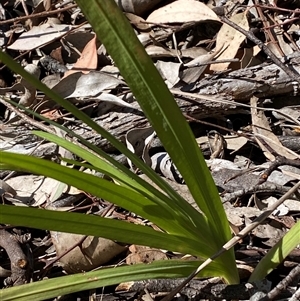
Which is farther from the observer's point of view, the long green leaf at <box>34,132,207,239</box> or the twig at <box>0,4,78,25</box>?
the twig at <box>0,4,78,25</box>

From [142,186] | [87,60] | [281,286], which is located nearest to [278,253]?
[281,286]

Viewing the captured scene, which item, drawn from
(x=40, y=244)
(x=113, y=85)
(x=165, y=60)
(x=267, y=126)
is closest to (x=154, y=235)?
(x=40, y=244)

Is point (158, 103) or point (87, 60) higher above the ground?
point (158, 103)

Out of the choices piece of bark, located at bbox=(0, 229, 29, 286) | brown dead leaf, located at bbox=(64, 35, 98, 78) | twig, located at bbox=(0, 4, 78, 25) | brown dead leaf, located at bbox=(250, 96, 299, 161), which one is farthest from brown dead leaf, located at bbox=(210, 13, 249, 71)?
piece of bark, located at bbox=(0, 229, 29, 286)

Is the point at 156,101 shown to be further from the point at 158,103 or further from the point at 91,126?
the point at 91,126

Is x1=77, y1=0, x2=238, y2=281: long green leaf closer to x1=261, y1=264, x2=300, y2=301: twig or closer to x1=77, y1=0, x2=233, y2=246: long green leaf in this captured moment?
x1=77, y1=0, x2=233, y2=246: long green leaf

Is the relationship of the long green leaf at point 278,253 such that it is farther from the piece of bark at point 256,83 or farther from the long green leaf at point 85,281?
the piece of bark at point 256,83
